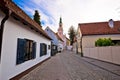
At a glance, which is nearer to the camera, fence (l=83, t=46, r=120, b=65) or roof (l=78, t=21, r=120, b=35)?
fence (l=83, t=46, r=120, b=65)

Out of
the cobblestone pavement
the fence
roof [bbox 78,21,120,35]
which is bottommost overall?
the cobblestone pavement

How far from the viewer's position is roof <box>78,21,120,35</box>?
87.5 feet

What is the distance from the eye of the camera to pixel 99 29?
2809cm

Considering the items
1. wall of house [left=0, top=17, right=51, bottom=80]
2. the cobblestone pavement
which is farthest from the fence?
wall of house [left=0, top=17, right=51, bottom=80]

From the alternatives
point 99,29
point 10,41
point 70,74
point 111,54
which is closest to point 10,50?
point 10,41

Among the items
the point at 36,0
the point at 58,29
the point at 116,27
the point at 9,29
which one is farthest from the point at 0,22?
the point at 58,29

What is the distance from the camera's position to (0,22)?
4.76 meters

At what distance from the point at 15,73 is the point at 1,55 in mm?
1812

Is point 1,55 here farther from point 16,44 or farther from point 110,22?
point 110,22

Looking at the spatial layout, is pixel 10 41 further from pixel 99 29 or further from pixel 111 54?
pixel 99 29

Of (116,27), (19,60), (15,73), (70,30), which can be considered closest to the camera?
(15,73)

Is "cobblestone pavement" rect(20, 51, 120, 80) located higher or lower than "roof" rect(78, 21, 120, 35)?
lower

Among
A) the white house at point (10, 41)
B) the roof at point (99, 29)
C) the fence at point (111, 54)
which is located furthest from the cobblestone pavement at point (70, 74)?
the roof at point (99, 29)

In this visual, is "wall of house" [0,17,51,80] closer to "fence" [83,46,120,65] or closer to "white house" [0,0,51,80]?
"white house" [0,0,51,80]
